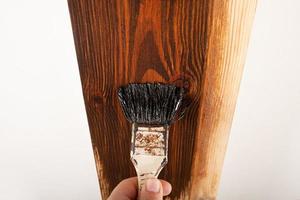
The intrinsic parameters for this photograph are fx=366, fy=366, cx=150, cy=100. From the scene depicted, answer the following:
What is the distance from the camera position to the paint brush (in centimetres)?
61

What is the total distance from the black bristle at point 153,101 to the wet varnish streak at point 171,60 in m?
0.01

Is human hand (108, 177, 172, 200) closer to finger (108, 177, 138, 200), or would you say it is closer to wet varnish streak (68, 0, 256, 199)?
finger (108, 177, 138, 200)

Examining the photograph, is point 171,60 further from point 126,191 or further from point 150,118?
point 126,191

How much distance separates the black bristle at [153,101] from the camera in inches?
24.2

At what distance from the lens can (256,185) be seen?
1.01 metres

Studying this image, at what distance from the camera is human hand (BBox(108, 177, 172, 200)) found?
0.56m

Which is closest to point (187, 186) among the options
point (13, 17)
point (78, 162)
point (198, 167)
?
point (198, 167)

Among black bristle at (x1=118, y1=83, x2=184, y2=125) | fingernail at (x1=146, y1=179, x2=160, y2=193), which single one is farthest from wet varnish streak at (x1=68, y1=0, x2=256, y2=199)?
fingernail at (x1=146, y1=179, x2=160, y2=193)

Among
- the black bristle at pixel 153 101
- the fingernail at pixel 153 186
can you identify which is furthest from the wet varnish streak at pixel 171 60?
the fingernail at pixel 153 186

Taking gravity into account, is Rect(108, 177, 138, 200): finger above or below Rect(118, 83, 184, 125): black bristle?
below

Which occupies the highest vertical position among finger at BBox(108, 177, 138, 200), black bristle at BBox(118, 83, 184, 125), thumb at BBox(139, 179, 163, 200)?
black bristle at BBox(118, 83, 184, 125)

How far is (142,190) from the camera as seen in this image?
0.58 meters

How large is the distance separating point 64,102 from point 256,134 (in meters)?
0.48

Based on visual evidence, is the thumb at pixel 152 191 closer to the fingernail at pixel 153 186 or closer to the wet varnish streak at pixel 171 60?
the fingernail at pixel 153 186
